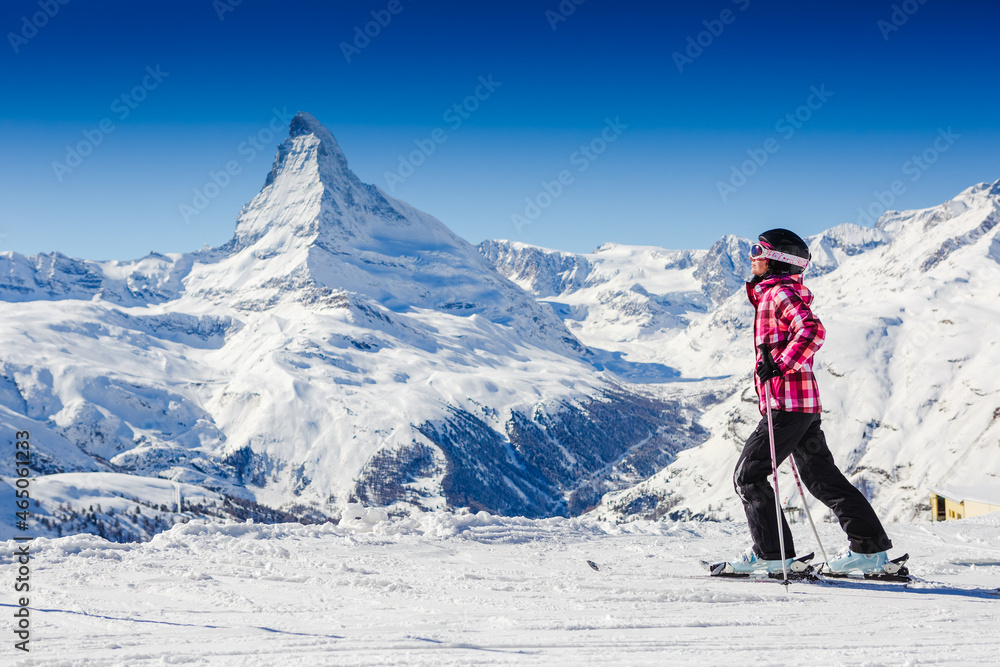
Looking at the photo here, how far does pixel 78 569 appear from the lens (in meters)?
9.76

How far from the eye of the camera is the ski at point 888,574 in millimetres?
8867

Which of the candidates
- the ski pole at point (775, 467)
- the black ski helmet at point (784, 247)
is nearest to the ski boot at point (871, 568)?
the ski pole at point (775, 467)

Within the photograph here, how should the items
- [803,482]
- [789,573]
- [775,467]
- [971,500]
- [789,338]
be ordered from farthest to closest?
[971,500] < [803,482] < [789,573] < [775,467] < [789,338]

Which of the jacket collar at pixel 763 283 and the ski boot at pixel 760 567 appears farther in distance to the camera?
the ski boot at pixel 760 567

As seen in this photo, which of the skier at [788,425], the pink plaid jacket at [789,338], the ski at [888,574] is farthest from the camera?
the ski at [888,574]

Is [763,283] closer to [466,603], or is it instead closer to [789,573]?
[789,573]

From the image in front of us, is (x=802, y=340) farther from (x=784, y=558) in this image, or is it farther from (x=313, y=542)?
(x=313, y=542)

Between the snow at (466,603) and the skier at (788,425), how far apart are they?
1.43 ft

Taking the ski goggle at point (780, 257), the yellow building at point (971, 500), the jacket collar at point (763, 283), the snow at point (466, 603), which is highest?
the ski goggle at point (780, 257)

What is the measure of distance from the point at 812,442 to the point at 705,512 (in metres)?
181

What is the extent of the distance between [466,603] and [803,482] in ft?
13.3

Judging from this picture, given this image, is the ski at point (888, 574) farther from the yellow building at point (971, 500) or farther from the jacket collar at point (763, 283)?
the yellow building at point (971, 500)

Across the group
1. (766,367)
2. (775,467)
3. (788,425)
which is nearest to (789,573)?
(775,467)

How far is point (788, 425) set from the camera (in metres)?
8.69
